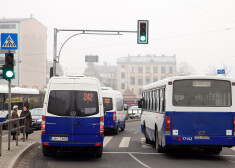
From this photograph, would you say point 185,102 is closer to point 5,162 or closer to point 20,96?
point 5,162

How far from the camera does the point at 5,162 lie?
446 inches

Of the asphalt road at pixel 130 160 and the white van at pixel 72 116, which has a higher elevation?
the white van at pixel 72 116

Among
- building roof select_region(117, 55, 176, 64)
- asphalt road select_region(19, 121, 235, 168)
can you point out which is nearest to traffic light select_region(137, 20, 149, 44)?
asphalt road select_region(19, 121, 235, 168)

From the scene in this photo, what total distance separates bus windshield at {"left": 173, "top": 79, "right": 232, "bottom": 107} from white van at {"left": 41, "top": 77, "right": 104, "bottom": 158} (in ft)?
7.78

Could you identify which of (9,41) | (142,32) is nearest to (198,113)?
(9,41)

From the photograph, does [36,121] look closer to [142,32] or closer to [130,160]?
[142,32]

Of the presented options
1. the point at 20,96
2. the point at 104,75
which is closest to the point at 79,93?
the point at 20,96

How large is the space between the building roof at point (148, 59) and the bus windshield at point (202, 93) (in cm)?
13479

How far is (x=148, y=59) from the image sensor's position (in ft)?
492

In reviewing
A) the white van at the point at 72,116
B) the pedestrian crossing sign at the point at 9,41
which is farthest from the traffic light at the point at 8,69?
the white van at the point at 72,116

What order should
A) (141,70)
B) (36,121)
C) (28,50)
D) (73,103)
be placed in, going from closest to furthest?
(73,103) → (36,121) → (28,50) → (141,70)

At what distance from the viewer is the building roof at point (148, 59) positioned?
148875mm

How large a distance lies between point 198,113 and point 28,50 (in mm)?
98629

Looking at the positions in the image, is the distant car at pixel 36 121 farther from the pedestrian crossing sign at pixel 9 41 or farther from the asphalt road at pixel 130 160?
the pedestrian crossing sign at pixel 9 41
